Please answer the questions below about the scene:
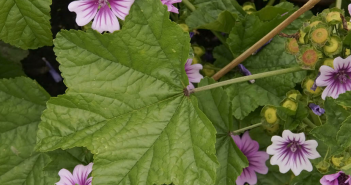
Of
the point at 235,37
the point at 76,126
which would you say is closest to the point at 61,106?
the point at 76,126

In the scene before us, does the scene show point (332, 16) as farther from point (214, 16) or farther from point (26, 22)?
point (26, 22)

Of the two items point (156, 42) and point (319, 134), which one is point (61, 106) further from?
point (319, 134)

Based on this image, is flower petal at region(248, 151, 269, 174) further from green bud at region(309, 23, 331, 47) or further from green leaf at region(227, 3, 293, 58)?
green bud at region(309, 23, 331, 47)

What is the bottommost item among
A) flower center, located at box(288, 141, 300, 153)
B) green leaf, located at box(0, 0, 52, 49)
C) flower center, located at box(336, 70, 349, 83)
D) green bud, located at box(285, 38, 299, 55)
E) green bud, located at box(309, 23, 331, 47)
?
flower center, located at box(288, 141, 300, 153)

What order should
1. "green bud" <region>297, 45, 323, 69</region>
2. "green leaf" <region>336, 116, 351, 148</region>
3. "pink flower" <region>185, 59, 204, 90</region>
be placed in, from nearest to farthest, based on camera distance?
"green leaf" <region>336, 116, 351, 148</region>, "green bud" <region>297, 45, 323, 69</region>, "pink flower" <region>185, 59, 204, 90</region>

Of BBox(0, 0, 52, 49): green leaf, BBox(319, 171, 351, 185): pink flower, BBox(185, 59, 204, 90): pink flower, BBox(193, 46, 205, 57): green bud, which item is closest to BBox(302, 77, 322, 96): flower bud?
BBox(319, 171, 351, 185): pink flower

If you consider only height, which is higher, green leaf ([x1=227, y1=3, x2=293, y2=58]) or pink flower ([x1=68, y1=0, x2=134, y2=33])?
green leaf ([x1=227, y1=3, x2=293, y2=58])
